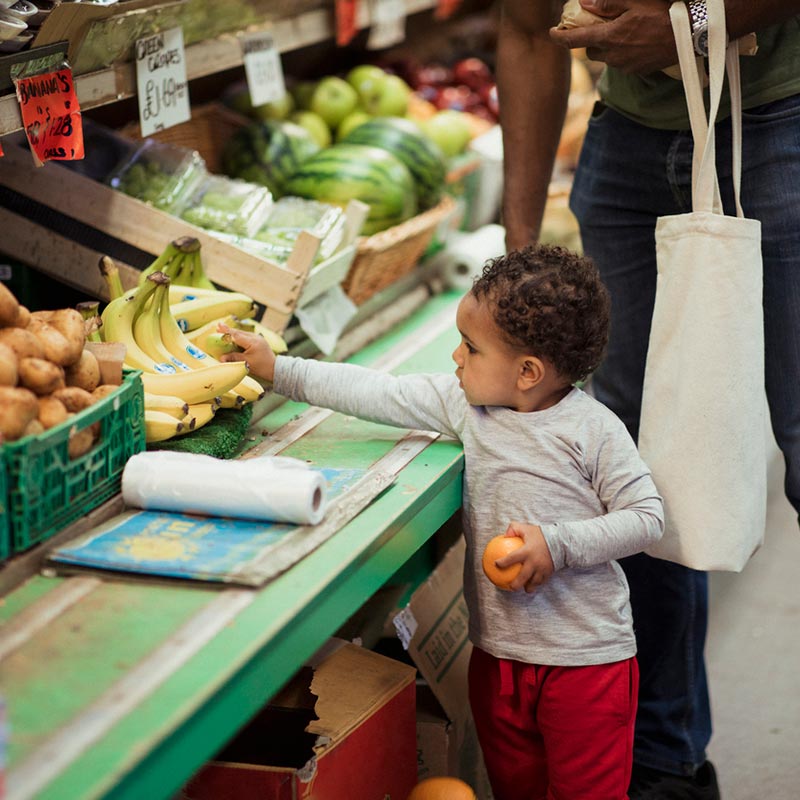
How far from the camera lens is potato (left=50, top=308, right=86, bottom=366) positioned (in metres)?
1.66

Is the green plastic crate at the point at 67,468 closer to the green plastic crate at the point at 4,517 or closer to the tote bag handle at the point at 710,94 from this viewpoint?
the green plastic crate at the point at 4,517

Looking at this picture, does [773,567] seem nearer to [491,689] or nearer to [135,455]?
[491,689]

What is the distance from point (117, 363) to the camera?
174 centimetres

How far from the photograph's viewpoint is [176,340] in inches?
81.9

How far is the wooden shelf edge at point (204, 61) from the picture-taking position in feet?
6.33

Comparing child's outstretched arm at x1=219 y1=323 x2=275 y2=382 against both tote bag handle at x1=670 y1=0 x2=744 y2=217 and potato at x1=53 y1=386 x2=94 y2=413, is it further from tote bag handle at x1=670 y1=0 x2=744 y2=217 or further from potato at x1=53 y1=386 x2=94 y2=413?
tote bag handle at x1=670 y1=0 x2=744 y2=217

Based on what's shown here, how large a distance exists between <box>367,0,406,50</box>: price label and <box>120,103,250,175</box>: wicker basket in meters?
0.54

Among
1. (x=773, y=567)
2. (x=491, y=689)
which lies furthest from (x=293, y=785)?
(x=773, y=567)

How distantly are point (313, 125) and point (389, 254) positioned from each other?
3.00ft

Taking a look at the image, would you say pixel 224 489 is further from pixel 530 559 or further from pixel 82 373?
pixel 530 559

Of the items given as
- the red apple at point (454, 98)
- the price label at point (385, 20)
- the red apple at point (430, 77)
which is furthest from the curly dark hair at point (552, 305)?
the red apple at point (430, 77)

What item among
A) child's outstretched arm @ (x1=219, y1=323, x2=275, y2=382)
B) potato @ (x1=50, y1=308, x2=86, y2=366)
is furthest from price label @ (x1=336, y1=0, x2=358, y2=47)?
potato @ (x1=50, y1=308, x2=86, y2=366)

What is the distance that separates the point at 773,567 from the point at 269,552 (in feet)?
9.16

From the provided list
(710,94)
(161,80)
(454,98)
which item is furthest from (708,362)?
(454,98)
